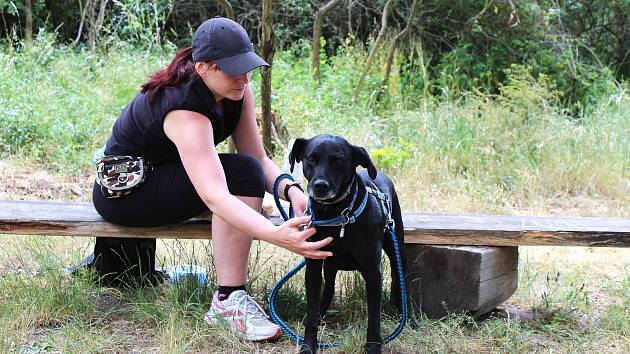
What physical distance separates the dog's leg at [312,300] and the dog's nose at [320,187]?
0.38m

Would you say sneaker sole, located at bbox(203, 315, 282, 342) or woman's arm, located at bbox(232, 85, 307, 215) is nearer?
sneaker sole, located at bbox(203, 315, 282, 342)

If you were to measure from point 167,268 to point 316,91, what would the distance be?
3.77 meters

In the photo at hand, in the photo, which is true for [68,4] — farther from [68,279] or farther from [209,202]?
[209,202]

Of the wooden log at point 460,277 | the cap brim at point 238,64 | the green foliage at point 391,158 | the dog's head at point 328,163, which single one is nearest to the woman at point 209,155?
the cap brim at point 238,64

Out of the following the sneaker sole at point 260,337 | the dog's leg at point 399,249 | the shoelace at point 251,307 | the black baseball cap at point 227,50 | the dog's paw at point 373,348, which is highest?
the black baseball cap at point 227,50

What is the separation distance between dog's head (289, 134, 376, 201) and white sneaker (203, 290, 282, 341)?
79 cm

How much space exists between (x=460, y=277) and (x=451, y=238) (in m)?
0.17

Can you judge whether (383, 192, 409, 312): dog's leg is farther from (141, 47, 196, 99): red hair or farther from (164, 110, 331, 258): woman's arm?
(141, 47, 196, 99): red hair

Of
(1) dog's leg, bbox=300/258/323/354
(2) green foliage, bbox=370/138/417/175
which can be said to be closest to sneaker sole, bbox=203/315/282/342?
(1) dog's leg, bbox=300/258/323/354

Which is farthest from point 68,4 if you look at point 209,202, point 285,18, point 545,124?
point 209,202

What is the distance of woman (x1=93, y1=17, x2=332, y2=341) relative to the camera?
2635 millimetres

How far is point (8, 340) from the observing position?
110 inches

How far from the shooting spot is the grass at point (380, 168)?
9.67ft

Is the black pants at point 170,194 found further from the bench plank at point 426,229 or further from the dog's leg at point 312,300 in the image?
the dog's leg at point 312,300
